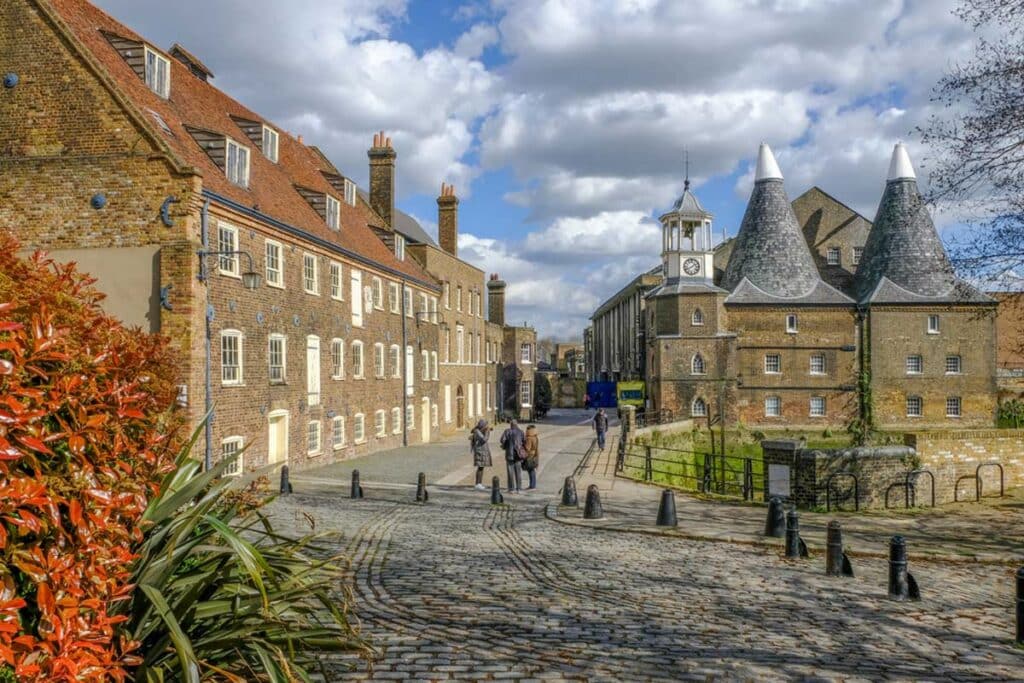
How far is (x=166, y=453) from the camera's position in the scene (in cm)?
488

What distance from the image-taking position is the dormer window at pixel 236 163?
2173 cm

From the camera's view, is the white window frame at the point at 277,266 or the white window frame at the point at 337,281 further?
the white window frame at the point at 337,281

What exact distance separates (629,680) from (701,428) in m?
41.6

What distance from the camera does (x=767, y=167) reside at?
5253cm

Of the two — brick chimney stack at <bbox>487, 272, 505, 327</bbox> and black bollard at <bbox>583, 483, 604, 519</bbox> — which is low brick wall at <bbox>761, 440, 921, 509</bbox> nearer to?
black bollard at <bbox>583, 483, 604, 519</bbox>

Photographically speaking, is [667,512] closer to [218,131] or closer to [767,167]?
[218,131]

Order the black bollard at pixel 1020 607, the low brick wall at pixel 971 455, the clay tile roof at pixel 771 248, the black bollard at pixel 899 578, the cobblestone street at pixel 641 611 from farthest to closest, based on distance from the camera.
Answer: the clay tile roof at pixel 771 248, the low brick wall at pixel 971 455, the black bollard at pixel 899 578, the black bollard at pixel 1020 607, the cobblestone street at pixel 641 611

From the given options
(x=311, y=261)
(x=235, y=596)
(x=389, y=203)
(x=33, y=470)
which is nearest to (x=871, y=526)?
(x=235, y=596)

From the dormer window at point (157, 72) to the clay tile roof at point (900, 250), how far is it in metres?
39.5

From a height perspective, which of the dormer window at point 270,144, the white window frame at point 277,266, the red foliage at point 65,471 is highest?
the dormer window at point 270,144

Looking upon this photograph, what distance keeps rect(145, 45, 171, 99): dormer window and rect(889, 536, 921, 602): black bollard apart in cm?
2028

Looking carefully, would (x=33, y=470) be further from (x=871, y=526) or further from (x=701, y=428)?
(x=701, y=428)

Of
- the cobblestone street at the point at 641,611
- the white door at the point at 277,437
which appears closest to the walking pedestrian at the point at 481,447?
the cobblestone street at the point at 641,611

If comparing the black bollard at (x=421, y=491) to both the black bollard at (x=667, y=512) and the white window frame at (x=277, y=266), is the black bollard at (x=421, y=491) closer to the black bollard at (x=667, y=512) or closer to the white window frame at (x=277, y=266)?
the black bollard at (x=667, y=512)
